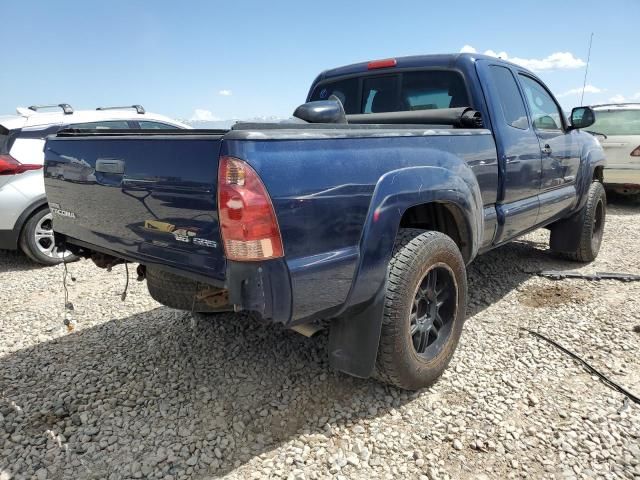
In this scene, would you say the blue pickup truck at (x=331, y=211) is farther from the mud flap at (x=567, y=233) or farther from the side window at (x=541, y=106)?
the mud flap at (x=567, y=233)

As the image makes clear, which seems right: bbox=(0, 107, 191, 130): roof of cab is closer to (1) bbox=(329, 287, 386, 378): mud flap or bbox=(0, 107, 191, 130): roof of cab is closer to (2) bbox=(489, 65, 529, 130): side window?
(2) bbox=(489, 65, 529, 130): side window

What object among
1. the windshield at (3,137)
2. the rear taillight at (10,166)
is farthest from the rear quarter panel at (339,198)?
the windshield at (3,137)

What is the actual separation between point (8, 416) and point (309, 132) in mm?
2160

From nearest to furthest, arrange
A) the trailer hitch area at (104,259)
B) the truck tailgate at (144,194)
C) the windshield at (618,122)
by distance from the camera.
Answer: the truck tailgate at (144,194) < the trailer hitch area at (104,259) < the windshield at (618,122)

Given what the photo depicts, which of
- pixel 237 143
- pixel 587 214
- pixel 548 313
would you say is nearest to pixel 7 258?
pixel 237 143

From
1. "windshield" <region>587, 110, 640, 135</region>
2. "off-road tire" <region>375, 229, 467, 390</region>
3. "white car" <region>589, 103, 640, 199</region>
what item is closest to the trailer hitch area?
"off-road tire" <region>375, 229, 467, 390</region>

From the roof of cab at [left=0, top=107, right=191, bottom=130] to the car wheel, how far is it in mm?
927

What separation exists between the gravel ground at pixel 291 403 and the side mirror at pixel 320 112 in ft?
4.78

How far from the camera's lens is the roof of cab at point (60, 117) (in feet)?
16.5

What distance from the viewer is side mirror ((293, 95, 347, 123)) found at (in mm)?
3018

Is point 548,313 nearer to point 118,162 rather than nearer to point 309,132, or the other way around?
point 309,132

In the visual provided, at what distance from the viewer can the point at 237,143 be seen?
1757mm

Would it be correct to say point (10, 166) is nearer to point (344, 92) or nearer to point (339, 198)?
point (344, 92)

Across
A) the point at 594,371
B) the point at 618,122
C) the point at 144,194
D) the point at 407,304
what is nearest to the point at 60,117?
the point at 144,194
